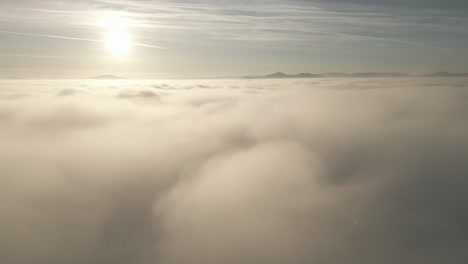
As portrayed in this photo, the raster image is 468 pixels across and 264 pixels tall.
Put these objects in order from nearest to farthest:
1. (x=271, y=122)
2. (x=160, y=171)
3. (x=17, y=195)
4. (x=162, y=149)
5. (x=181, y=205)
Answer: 1. (x=17, y=195)
2. (x=181, y=205)
3. (x=160, y=171)
4. (x=162, y=149)
5. (x=271, y=122)

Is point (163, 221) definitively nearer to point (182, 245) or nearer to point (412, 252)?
point (182, 245)

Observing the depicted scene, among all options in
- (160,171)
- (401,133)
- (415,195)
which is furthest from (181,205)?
(401,133)

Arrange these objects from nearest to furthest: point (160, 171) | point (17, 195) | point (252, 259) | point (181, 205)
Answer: point (252, 259) → point (17, 195) → point (181, 205) → point (160, 171)

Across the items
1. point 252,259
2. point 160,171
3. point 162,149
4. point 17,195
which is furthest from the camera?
point 162,149

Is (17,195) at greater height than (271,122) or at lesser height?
lesser

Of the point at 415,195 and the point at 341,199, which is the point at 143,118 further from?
the point at 415,195

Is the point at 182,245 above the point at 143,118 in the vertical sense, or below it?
below

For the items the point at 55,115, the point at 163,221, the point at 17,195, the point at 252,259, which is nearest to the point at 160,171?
the point at 163,221

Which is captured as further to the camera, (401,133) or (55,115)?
(55,115)

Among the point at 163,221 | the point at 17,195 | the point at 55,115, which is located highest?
the point at 55,115
